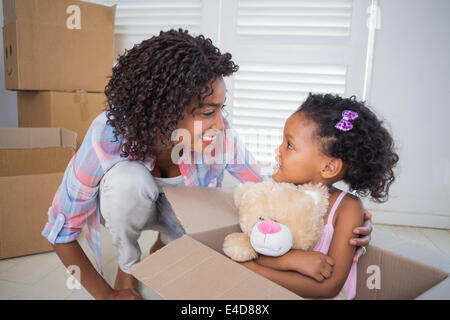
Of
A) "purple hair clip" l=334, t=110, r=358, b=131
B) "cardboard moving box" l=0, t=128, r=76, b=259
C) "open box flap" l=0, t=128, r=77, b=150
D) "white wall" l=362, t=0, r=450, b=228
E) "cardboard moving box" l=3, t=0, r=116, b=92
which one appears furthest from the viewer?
"white wall" l=362, t=0, r=450, b=228

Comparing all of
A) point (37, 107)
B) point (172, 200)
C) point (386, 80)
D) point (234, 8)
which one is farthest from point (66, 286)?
point (386, 80)

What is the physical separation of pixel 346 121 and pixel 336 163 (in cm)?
10

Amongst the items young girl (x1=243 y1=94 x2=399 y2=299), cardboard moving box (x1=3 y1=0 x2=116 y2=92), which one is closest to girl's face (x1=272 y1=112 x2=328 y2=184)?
young girl (x1=243 y1=94 x2=399 y2=299)

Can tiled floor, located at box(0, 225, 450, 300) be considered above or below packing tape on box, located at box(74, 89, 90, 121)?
below

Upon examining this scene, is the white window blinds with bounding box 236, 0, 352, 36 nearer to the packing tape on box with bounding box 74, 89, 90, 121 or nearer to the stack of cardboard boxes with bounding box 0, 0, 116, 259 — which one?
the stack of cardboard boxes with bounding box 0, 0, 116, 259

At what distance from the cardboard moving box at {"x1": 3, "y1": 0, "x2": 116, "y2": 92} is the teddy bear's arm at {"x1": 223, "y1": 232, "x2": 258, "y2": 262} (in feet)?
3.76

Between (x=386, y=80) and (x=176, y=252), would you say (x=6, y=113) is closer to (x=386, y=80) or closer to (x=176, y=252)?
(x=176, y=252)

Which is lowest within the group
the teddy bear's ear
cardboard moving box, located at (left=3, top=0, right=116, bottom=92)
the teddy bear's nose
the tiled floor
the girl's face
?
the tiled floor

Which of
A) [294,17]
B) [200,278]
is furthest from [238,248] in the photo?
[294,17]

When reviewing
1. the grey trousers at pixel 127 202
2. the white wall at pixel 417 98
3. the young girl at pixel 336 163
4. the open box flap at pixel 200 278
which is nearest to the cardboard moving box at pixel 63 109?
the grey trousers at pixel 127 202

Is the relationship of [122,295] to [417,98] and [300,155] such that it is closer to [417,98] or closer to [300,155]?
[300,155]

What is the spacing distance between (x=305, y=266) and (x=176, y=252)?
272mm

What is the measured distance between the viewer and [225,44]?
1.71 m

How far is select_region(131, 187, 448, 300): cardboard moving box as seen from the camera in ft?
1.57
